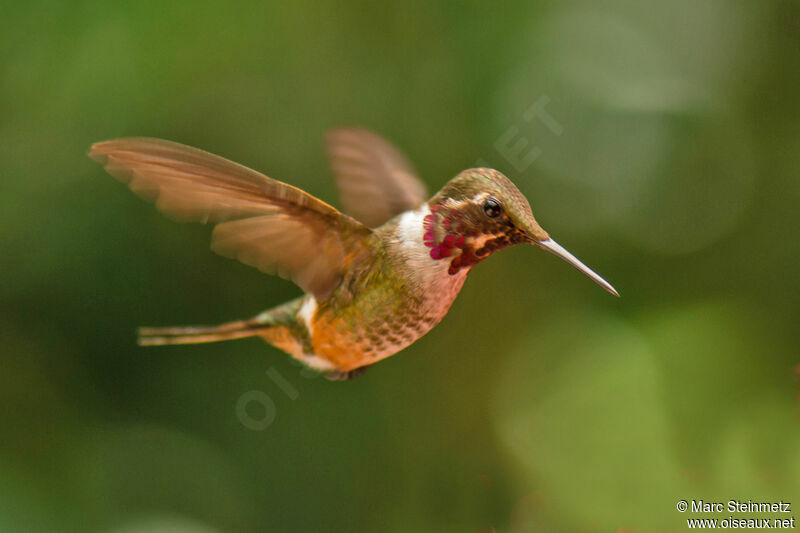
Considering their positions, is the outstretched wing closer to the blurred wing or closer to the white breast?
the white breast

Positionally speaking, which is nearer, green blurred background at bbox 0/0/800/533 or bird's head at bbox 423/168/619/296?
bird's head at bbox 423/168/619/296

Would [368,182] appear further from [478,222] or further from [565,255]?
[565,255]

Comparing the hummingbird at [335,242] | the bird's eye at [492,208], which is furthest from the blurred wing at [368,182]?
the bird's eye at [492,208]

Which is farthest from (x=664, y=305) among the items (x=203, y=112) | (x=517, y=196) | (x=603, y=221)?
(x=517, y=196)

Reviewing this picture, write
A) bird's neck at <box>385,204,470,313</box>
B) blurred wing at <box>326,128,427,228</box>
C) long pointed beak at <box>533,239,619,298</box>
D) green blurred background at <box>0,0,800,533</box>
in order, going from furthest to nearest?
green blurred background at <box>0,0,800,533</box>, blurred wing at <box>326,128,427,228</box>, bird's neck at <box>385,204,470,313</box>, long pointed beak at <box>533,239,619,298</box>

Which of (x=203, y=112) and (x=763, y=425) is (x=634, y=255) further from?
(x=203, y=112)

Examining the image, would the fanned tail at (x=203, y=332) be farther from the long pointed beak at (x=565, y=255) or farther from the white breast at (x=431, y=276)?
the long pointed beak at (x=565, y=255)

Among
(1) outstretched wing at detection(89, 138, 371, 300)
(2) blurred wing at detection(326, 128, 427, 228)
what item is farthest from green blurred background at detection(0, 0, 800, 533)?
(1) outstretched wing at detection(89, 138, 371, 300)

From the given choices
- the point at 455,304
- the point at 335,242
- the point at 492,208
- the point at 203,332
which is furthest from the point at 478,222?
the point at 455,304
